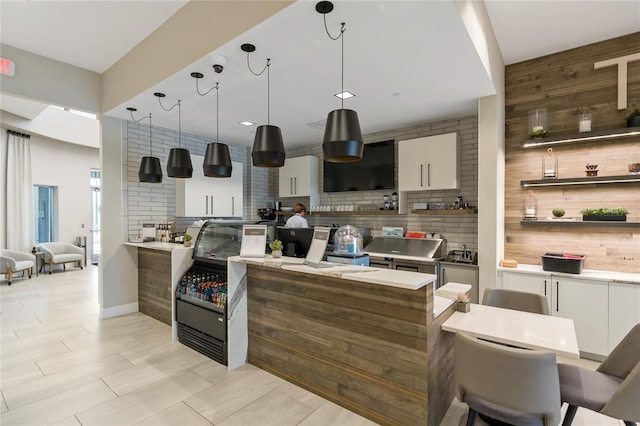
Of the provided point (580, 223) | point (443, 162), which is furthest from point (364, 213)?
point (580, 223)

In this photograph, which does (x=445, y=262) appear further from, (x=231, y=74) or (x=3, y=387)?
(x=3, y=387)

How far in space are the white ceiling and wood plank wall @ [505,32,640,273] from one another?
20 centimetres

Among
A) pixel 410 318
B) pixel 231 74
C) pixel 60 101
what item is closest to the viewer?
pixel 410 318

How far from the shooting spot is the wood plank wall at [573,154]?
3.33 metres

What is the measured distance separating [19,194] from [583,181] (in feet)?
35.6

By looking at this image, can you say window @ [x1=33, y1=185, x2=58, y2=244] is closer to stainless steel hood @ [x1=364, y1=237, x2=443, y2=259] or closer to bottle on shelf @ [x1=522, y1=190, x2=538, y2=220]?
stainless steel hood @ [x1=364, y1=237, x2=443, y2=259]

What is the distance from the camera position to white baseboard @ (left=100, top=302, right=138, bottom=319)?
4520 mm

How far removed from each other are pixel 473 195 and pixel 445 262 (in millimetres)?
1141

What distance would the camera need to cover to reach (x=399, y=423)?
6.94 ft

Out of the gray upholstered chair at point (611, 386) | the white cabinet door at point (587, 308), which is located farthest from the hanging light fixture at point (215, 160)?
the white cabinet door at point (587, 308)

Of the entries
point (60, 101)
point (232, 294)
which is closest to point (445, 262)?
point (232, 294)

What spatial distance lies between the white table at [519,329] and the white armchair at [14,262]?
8447mm

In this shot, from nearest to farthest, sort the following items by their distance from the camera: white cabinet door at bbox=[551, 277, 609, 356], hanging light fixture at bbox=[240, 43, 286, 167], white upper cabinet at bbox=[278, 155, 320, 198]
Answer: hanging light fixture at bbox=[240, 43, 286, 167] → white cabinet door at bbox=[551, 277, 609, 356] → white upper cabinet at bbox=[278, 155, 320, 198]

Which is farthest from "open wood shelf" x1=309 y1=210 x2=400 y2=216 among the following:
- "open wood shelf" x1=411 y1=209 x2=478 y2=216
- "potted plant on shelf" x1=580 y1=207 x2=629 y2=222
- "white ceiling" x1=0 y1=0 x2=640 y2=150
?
"potted plant on shelf" x1=580 y1=207 x2=629 y2=222
